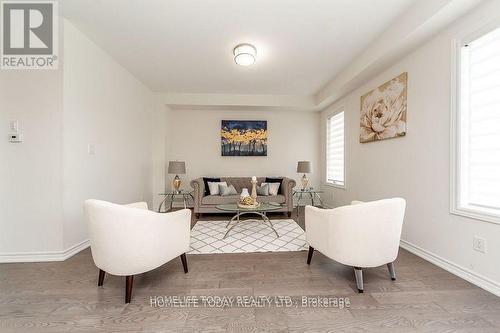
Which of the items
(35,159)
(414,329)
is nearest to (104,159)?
→ (35,159)

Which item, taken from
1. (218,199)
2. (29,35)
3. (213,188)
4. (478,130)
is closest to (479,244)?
(478,130)

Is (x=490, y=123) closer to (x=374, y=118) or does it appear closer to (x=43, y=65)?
(x=374, y=118)

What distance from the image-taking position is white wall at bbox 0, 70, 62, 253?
225cm

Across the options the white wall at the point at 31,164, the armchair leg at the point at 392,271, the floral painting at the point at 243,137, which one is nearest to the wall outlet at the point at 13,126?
the white wall at the point at 31,164

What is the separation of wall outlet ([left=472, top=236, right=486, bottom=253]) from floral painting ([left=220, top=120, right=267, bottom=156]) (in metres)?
3.90

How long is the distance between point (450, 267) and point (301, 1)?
3012 millimetres

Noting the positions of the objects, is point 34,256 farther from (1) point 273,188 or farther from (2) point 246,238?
(1) point 273,188

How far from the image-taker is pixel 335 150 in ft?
15.6

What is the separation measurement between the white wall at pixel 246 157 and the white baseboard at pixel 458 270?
120 inches

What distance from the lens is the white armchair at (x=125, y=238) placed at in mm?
1564

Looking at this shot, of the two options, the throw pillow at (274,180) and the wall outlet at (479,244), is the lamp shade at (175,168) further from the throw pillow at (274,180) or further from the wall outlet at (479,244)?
the wall outlet at (479,244)

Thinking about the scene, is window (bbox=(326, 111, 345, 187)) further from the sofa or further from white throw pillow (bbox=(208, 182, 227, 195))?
white throw pillow (bbox=(208, 182, 227, 195))

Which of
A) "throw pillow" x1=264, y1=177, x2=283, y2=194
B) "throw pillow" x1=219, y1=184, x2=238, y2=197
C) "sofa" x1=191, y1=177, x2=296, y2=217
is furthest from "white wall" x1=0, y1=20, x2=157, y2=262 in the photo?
"throw pillow" x1=264, y1=177, x2=283, y2=194

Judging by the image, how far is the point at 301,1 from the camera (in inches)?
81.5
